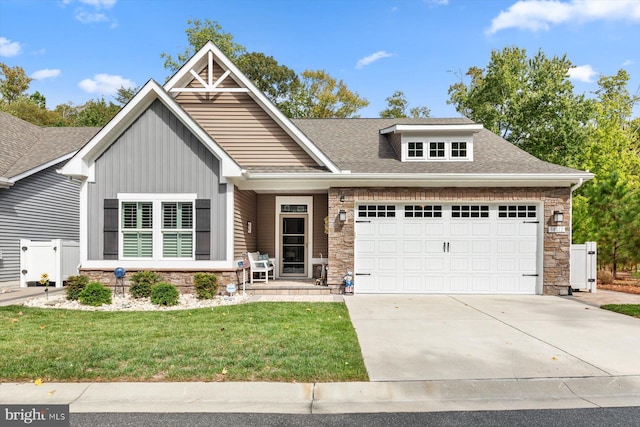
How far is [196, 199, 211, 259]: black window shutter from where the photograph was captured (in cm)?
957

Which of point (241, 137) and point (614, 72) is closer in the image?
point (241, 137)

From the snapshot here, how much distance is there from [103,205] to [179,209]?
1898 mm

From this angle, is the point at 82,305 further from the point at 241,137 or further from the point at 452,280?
the point at 452,280

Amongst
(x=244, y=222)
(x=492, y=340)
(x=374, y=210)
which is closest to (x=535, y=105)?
(x=374, y=210)

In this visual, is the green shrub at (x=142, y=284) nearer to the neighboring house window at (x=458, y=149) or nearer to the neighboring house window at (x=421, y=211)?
the neighboring house window at (x=421, y=211)

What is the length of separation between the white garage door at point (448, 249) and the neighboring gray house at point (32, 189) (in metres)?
11.0

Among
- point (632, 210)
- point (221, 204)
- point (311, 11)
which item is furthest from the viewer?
point (311, 11)

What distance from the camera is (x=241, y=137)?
11.2 m

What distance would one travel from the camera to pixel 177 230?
9648 mm

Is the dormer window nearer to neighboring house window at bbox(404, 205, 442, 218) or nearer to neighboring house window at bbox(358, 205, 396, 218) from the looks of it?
neighboring house window at bbox(404, 205, 442, 218)

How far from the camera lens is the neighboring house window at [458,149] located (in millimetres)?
11656

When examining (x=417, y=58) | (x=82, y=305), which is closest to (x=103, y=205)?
(x=82, y=305)

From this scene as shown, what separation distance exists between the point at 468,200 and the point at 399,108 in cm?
2666

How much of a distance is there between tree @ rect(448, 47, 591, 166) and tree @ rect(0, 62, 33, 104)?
38.3 metres
